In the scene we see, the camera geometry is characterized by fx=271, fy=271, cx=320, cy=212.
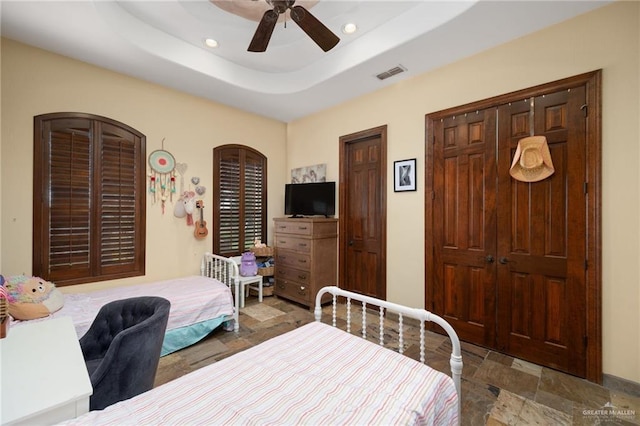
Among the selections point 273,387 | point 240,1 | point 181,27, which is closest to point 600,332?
point 273,387

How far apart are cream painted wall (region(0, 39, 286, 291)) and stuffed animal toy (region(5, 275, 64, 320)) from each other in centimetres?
64

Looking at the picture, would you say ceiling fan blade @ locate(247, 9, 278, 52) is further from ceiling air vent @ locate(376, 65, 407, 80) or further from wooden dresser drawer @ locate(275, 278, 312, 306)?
wooden dresser drawer @ locate(275, 278, 312, 306)

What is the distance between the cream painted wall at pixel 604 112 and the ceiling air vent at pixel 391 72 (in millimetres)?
232

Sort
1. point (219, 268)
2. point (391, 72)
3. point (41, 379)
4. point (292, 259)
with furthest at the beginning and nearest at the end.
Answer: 1. point (292, 259)
2. point (219, 268)
3. point (391, 72)
4. point (41, 379)

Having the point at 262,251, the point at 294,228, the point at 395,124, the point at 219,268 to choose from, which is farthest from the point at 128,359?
the point at 395,124

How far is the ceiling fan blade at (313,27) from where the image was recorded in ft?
6.15

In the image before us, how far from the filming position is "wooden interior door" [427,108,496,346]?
2543 millimetres

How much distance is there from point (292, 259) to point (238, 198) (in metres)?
1.25

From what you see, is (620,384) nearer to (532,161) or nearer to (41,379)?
(532,161)

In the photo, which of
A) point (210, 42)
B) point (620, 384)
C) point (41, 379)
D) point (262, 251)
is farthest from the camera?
point (262, 251)

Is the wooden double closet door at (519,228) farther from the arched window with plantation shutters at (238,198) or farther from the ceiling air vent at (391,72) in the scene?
the arched window with plantation shutters at (238,198)

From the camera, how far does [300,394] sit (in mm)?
1091

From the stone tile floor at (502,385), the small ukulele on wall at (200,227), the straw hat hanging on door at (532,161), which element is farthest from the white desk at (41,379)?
the straw hat hanging on door at (532,161)

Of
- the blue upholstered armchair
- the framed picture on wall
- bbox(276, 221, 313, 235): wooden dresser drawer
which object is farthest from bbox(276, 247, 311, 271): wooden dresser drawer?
the blue upholstered armchair
